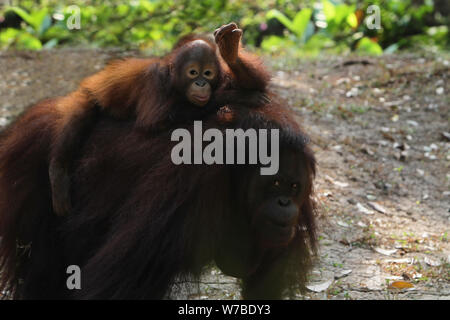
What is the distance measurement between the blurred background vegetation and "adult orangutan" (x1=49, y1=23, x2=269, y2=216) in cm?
499

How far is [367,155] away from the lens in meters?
5.68

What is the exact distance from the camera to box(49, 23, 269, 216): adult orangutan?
281 cm

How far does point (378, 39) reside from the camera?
9219 millimetres

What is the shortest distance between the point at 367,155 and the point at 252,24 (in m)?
4.49

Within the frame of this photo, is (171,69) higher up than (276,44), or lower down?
higher up

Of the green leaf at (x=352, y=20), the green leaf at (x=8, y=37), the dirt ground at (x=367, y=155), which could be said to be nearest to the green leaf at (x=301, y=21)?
the green leaf at (x=352, y=20)

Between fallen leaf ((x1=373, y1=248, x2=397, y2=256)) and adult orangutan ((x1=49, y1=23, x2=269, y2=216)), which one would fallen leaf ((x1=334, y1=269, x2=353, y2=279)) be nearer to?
fallen leaf ((x1=373, y1=248, x2=397, y2=256))

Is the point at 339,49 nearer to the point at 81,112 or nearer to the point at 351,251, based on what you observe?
the point at 351,251

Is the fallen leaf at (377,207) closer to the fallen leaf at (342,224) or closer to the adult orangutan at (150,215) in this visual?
the fallen leaf at (342,224)

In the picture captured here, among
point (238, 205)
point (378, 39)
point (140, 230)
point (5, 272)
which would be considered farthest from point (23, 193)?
point (378, 39)

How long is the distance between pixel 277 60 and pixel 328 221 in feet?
11.7

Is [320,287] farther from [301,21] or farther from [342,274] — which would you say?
[301,21]

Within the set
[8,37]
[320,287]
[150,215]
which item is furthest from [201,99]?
[8,37]

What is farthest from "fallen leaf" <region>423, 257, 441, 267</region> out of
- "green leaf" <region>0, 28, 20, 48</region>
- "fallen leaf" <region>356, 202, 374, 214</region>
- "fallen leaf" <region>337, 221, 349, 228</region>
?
"green leaf" <region>0, 28, 20, 48</region>
